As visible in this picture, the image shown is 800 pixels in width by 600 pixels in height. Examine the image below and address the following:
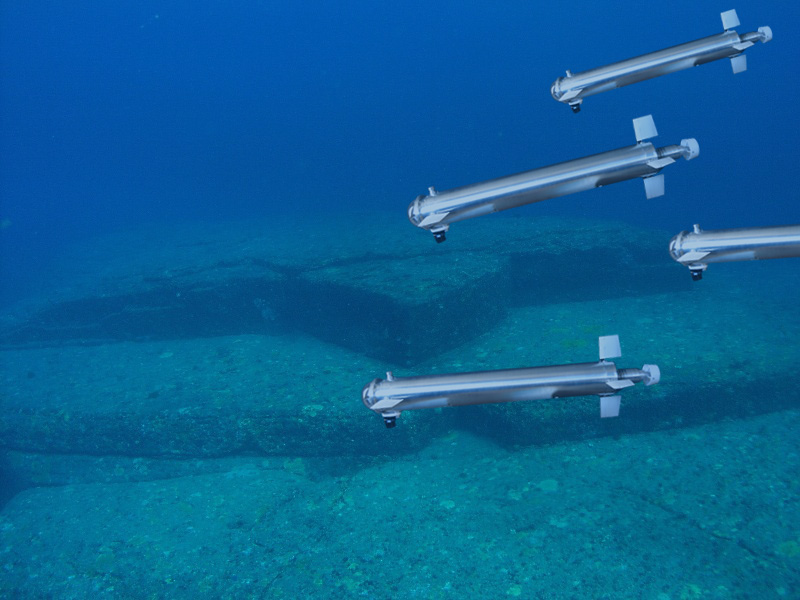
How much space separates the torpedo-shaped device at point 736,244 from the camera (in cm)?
185

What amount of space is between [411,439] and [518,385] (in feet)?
11.4

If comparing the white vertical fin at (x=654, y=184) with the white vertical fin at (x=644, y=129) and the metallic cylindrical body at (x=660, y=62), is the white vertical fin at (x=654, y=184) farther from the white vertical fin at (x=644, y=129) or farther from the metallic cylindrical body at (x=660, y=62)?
the metallic cylindrical body at (x=660, y=62)

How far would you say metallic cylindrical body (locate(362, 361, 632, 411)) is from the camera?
2.00 metres

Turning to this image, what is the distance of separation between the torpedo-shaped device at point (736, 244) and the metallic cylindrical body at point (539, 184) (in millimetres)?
325

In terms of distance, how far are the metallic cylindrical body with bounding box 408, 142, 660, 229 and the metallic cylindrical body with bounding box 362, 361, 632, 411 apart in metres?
0.72

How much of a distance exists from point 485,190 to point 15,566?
5.73 metres

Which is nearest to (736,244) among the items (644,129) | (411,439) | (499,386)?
(644,129)

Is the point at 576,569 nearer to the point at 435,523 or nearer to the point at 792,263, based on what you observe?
the point at 435,523

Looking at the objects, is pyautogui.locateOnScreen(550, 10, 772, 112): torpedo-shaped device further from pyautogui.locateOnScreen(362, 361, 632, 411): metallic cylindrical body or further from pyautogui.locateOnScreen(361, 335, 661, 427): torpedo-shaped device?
pyautogui.locateOnScreen(362, 361, 632, 411): metallic cylindrical body

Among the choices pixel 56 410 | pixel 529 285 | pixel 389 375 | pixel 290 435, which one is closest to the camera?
pixel 389 375

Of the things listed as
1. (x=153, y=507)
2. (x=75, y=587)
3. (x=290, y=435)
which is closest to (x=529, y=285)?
(x=290, y=435)

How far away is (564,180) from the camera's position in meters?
1.96

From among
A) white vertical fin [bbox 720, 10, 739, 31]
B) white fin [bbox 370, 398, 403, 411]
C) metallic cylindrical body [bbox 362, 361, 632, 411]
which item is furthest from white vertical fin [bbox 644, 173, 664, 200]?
white fin [bbox 370, 398, 403, 411]

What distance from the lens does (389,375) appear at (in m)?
2.24
